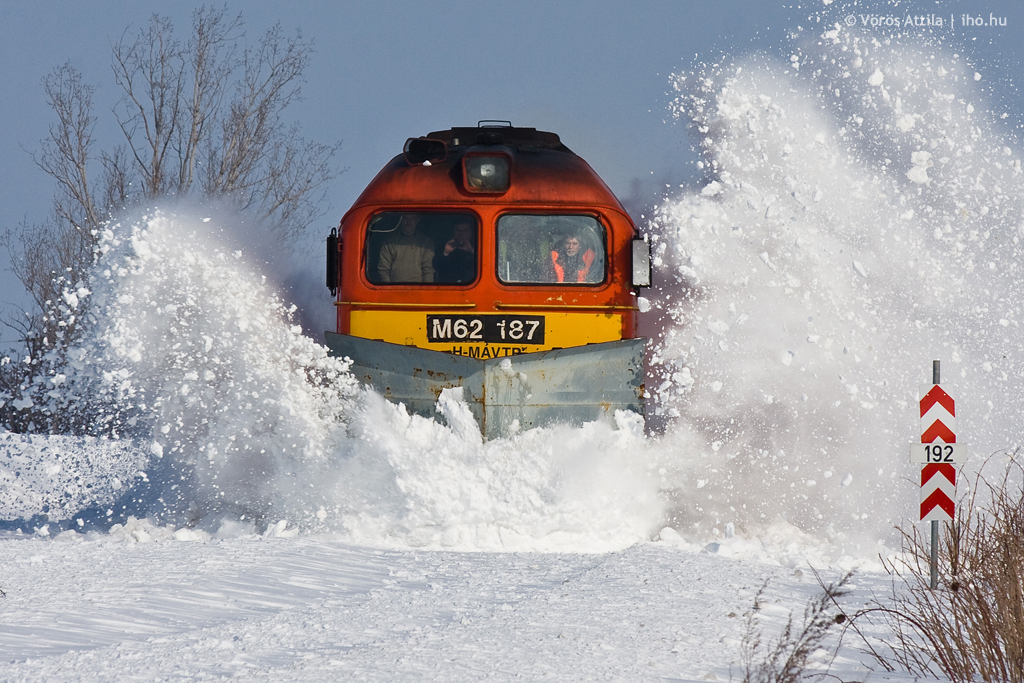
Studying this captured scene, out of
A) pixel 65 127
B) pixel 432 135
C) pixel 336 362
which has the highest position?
pixel 65 127

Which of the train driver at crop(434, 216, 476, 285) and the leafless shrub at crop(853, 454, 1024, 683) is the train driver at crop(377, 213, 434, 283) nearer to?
the train driver at crop(434, 216, 476, 285)

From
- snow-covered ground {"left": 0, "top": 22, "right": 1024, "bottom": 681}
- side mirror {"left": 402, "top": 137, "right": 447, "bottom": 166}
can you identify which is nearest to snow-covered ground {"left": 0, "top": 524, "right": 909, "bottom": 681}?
snow-covered ground {"left": 0, "top": 22, "right": 1024, "bottom": 681}

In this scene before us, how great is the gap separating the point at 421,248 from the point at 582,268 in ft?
4.21

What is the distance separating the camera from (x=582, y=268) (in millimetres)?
8039

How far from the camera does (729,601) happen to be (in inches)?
209

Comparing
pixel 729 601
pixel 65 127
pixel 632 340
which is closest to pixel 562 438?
pixel 632 340

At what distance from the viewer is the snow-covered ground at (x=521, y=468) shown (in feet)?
15.3

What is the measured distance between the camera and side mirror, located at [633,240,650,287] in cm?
796

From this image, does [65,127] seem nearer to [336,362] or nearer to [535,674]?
[336,362]

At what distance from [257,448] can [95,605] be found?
9.53ft

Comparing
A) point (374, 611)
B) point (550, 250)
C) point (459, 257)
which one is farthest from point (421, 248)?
point (374, 611)

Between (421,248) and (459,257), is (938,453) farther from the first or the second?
(421,248)

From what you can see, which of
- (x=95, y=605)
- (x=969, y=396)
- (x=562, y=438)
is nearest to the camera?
(x=95, y=605)

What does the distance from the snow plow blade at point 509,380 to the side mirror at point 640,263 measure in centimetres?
64
